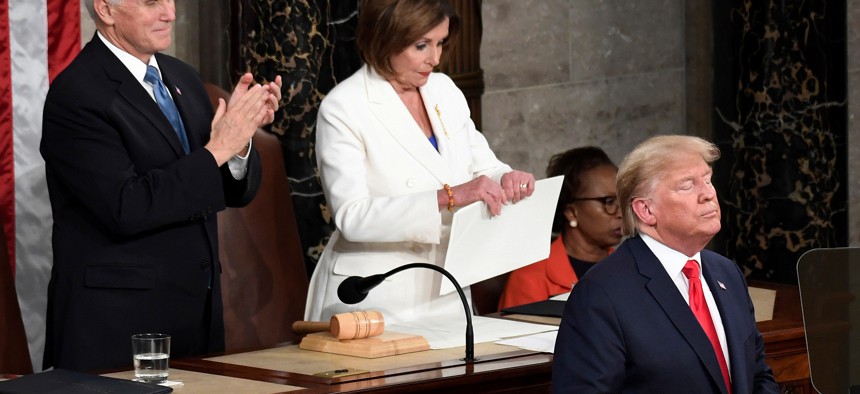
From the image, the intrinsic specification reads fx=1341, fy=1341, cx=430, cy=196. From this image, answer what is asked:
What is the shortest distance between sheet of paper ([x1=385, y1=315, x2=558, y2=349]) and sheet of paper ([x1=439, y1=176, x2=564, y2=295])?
111mm

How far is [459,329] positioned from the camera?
3982 millimetres

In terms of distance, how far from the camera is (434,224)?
409 cm

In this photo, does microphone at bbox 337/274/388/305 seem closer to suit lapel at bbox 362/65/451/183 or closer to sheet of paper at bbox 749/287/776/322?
suit lapel at bbox 362/65/451/183

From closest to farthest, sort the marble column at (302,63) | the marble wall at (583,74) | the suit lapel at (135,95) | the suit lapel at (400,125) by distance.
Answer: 1. the suit lapel at (135,95)
2. the suit lapel at (400,125)
3. the marble column at (302,63)
4. the marble wall at (583,74)

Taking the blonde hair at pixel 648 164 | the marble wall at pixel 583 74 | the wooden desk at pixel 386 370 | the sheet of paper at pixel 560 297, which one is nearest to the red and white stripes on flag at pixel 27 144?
the wooden desk at pixel 386 370

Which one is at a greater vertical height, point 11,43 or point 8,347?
point 11,43

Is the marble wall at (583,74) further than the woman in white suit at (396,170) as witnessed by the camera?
Yes

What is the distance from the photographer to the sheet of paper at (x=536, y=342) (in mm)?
3707

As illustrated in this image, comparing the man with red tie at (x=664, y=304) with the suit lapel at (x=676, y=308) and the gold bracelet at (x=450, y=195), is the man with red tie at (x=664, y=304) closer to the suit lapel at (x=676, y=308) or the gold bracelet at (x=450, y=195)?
the suit lapel at (x=676, y=308)

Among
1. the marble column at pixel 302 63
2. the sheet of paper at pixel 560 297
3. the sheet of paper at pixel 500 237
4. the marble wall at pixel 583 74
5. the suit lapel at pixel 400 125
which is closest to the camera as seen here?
the sheet of paper at pixel 500 237

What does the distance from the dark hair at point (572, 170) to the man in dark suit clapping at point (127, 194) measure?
1677 mm

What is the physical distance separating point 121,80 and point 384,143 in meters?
0.87

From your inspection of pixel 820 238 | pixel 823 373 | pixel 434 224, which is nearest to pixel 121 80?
pixel 434 224

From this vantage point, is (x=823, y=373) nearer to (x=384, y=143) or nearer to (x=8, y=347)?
(x=384, y=143)
